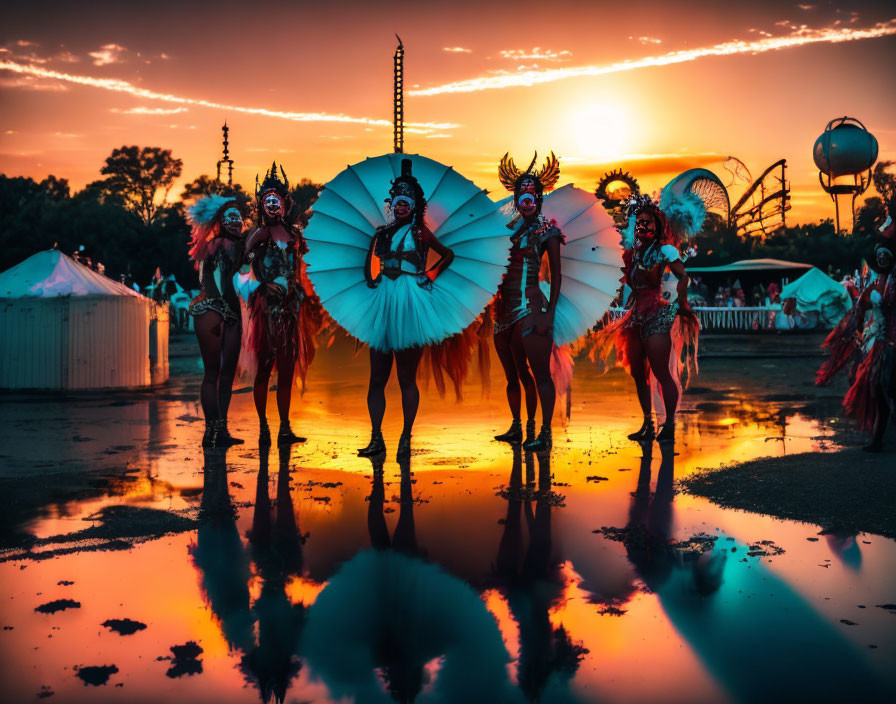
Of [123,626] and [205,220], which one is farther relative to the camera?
[205,220]

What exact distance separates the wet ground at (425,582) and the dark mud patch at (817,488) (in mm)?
241

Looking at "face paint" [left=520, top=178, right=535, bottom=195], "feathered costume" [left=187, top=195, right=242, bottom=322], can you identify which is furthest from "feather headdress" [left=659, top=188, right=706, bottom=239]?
"feathered costume" [left=187, top=195, right=242, bottom=322]

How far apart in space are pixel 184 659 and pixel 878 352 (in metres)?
7.03

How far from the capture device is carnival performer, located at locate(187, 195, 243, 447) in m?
9.03

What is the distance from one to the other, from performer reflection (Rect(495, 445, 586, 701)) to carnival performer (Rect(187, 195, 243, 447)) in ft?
10.2

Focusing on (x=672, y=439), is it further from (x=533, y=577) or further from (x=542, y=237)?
(x=533, y=577)

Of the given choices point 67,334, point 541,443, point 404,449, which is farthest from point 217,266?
point 67,334

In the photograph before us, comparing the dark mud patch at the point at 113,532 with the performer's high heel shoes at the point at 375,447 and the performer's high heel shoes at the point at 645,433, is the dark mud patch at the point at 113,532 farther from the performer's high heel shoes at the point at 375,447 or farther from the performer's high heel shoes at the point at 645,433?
the performer's high heel shoes at the point at 645,433

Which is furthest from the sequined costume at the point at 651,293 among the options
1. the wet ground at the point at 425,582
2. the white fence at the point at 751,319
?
the white fence at the point at 751,319

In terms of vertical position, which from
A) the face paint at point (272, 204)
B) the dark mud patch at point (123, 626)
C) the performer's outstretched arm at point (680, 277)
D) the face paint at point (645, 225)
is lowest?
the dark mud patch at point (123, 626)

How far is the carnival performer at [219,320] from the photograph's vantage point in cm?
903

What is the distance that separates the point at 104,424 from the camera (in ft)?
36.5

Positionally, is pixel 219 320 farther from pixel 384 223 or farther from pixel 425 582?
pixel 425 582

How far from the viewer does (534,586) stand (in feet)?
15.6
